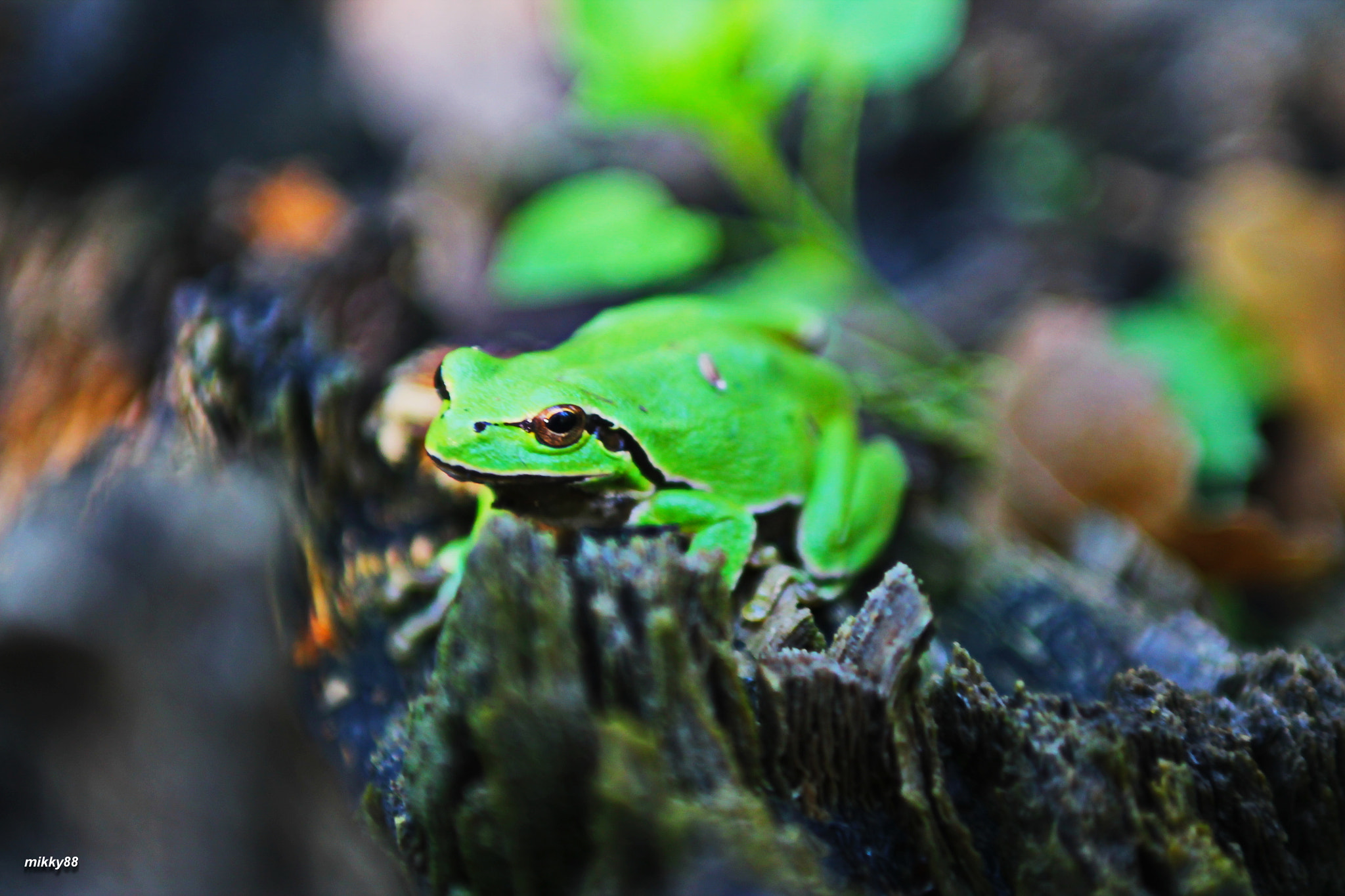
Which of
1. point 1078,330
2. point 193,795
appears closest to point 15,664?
point 193,795

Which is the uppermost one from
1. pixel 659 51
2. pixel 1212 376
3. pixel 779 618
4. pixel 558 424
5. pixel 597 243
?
pixel 659 51

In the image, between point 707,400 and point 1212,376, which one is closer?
point 707,400

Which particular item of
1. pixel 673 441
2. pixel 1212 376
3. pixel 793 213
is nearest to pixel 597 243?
pixel 793 213

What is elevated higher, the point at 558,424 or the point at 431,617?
the point at 558,424

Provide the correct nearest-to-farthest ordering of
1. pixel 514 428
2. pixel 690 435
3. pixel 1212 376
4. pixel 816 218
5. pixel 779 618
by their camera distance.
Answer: pixel 779 618 < pixel 514 428 < pixel 690 435 < pixel 1212 376 < pixel 816 218

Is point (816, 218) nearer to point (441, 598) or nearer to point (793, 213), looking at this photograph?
point (793, 213)

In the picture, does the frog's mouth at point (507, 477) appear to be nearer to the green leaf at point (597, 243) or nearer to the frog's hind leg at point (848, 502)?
the frog's hind leg at point (848, 502)

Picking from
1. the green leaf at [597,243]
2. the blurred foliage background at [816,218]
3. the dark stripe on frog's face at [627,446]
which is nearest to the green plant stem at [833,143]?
the blurred foliage background at [816,218]
